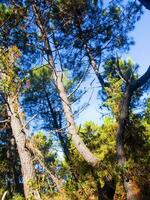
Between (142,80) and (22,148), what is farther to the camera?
(22,148)

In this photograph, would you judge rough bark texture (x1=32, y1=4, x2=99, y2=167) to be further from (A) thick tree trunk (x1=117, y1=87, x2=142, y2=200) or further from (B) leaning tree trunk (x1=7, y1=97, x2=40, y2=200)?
(A) thick tree trunk (x1=117, y1=87, x2=142, y2=200)

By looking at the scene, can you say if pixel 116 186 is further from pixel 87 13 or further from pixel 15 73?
pixel 87 13

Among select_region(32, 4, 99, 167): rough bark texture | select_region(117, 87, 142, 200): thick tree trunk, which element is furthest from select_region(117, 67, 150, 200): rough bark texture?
select_region(32, 4, 99, 167): rough bark texture

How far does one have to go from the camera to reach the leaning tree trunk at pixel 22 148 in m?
9.29

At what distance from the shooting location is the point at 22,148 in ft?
32.2

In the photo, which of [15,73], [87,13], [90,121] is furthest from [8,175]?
[15,73]

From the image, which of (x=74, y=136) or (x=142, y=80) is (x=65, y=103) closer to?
(x=74, y=136)

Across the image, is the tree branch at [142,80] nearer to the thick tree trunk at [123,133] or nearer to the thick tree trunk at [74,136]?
→ the thick tree trunk at [123,133]

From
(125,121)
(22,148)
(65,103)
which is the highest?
(65,103)

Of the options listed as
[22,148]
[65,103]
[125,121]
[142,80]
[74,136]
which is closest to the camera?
[142,80]

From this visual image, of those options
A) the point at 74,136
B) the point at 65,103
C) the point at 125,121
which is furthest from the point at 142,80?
the point at 65,103

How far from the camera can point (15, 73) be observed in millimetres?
10492

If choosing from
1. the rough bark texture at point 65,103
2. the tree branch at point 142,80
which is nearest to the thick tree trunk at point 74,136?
the rough bark texture at point 65,103

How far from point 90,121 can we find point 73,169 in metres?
13.2
